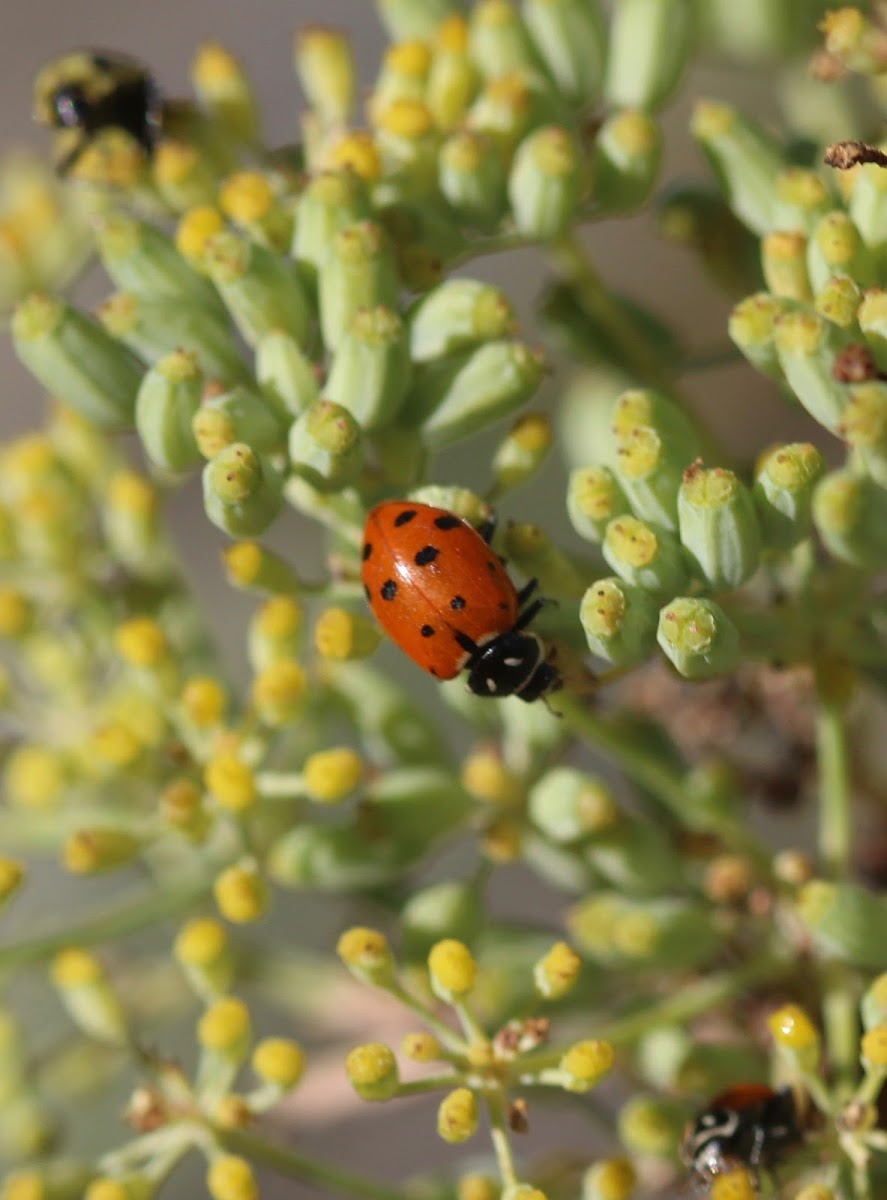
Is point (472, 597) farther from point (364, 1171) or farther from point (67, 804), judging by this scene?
point (364, 1171)

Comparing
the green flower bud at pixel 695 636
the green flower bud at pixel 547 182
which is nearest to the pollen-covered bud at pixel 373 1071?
the green flower bud at pixel 695 636

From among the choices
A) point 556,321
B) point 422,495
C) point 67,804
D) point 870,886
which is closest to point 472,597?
point 422,495

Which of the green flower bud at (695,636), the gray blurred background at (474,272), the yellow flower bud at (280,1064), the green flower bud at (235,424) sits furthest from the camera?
the gray blurred background at (474,272)

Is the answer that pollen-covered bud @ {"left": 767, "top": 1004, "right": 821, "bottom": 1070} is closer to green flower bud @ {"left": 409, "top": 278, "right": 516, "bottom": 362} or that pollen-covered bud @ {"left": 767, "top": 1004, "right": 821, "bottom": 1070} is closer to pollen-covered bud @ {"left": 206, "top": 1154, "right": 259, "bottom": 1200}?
pollen-covered bud @ {"left": 206, "top": 1154, "right": 259, "bottom": 1200}

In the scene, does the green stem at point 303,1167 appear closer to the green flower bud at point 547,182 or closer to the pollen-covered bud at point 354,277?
the pollen-covered bud at point 354,277

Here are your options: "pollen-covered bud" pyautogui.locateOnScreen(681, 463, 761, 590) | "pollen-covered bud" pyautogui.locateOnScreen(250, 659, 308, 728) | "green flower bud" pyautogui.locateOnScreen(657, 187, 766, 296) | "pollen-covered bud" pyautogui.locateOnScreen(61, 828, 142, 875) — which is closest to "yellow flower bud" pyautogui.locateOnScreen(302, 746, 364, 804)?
Answer: "pollen-covered bud" pyautogui.locateOnScreen(250, 659, 308, 728)

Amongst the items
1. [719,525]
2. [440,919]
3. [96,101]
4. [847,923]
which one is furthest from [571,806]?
[96,101]

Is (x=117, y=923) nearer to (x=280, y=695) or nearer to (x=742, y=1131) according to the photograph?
(x=280, y=695)
